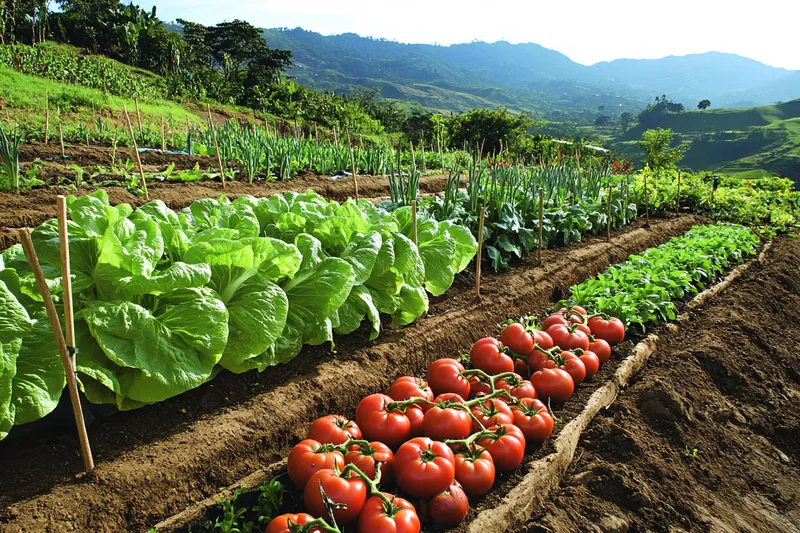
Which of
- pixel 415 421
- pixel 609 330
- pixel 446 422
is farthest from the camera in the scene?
pixel 609 330

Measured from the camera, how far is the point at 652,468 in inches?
110

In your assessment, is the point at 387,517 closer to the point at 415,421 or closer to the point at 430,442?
the point at 430,442

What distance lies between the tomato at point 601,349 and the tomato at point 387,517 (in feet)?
7.20

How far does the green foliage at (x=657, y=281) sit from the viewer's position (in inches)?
170

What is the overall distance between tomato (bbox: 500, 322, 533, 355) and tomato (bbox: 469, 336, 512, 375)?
0.46 ft

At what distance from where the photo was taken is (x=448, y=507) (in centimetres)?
219

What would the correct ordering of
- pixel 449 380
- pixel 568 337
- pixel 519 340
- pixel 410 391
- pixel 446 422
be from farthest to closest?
pixel 568 337 < pixel 519 340 < pixel 449 380 < pixel 410 391 < pixel 446 422

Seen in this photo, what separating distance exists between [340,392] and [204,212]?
5.28 feet

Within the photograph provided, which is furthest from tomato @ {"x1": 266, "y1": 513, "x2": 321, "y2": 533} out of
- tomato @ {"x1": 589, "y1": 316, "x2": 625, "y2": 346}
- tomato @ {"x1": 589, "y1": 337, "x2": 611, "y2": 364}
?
tomato @ {"x1": 589, "y1": 316, "x2": 625, "y2": 346}

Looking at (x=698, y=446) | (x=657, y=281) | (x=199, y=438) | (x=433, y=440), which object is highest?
(x=657, y=281)

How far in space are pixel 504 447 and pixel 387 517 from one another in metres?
0.79

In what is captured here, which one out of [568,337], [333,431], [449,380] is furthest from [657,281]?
[333,431]

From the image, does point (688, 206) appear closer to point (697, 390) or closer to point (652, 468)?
point (697, 390)

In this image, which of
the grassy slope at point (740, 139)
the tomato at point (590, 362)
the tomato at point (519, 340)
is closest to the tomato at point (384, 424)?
the tomato at point (519, 340)
